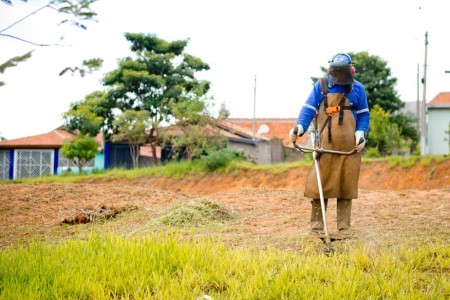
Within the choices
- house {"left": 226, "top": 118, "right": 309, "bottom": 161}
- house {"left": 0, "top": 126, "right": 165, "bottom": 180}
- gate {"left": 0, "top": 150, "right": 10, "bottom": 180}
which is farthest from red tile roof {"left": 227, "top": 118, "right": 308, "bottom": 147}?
gate {"left": 0, "top": 150, "right": 10, "bottom": 180}

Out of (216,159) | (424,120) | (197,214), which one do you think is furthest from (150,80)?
(197,214)

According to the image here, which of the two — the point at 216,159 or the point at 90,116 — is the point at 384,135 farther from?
the point at 90,116

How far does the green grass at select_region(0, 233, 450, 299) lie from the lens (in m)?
3.97

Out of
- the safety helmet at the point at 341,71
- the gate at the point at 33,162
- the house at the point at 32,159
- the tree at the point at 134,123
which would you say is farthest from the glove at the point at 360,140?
the gate at the point at 33,162

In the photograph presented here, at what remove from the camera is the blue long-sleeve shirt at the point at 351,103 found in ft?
20.8

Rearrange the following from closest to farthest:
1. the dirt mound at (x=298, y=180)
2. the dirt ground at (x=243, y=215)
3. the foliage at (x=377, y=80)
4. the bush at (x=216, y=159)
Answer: the dirt ground at (x=243, y=215)
the dirt mound at (x=298, y=180)
the bush at (x=216, y=159)
the foliage at (x=377, y=80)

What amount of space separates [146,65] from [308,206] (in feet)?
62.8

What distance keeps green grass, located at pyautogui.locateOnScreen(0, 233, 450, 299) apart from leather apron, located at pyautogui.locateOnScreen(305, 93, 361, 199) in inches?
47.8

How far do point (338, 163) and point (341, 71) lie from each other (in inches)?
39.8

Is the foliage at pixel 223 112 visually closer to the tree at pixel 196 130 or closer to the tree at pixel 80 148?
the tree at pixel 196 130

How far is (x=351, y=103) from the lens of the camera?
251 inches

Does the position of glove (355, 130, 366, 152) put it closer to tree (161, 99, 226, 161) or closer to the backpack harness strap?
the backpack harness strap

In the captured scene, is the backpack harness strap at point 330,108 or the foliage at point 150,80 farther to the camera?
the foliage at point 150,80

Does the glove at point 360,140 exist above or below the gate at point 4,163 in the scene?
above
